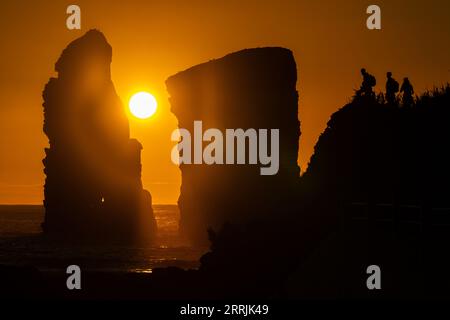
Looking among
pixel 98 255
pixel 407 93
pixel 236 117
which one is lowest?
pixel 98 255

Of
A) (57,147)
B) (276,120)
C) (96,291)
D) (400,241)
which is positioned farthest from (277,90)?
(400,241)

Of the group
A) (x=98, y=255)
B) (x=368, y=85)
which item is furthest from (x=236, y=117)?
(x=368, y=85)

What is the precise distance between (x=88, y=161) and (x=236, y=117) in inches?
1141

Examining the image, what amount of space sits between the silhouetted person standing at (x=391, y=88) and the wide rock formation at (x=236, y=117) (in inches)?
2374

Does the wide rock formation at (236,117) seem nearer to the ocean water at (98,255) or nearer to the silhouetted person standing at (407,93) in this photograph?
the ocean water at (98,255)

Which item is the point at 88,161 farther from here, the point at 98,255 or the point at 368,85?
the point at 368,85

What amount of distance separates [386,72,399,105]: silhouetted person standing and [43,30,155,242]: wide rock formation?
3720 inches

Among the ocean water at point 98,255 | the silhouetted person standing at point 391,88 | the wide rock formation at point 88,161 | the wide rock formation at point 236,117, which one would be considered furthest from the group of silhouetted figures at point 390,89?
the wide rock formation at point 88,161

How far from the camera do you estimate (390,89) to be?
30797 millimetres

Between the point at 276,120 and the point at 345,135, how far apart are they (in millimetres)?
71206

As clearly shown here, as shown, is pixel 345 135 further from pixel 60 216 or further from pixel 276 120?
pixel 60 216

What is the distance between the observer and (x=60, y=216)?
122 meters

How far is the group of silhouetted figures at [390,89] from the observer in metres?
30.1

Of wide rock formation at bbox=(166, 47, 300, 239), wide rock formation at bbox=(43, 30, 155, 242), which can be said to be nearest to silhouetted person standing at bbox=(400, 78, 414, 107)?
wide rock formation at bbox=(166, 47, 300, 239)
